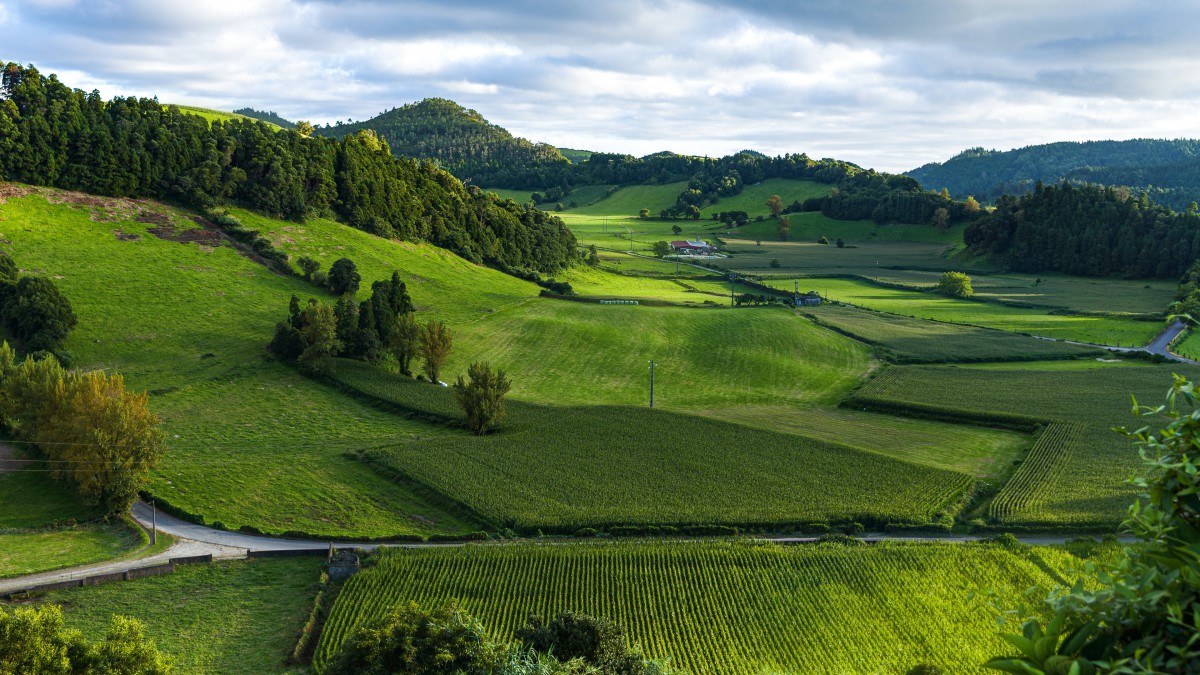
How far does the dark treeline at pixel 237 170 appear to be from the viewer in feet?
336

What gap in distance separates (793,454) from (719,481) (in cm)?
821

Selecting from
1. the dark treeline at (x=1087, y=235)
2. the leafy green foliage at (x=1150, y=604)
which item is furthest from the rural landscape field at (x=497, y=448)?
the dark treeline at (x=1087, y=235)

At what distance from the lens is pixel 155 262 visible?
96.5m

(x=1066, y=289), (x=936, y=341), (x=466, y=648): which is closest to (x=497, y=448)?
(x=466, y=648)

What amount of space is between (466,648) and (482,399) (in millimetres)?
39028


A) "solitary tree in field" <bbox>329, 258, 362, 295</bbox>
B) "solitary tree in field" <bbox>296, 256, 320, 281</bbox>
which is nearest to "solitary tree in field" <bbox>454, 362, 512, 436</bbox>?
"solitary tree in field" <bbox>329, 258, 362, 295</bbox>

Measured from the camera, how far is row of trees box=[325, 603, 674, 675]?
2773 centimetres

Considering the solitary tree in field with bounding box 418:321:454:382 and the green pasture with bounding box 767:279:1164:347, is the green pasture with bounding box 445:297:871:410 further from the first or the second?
the green pasture with bounding box 767:279:1164:347

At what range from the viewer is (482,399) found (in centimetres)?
6656

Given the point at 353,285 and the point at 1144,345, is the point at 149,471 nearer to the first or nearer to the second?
the point at 353,285

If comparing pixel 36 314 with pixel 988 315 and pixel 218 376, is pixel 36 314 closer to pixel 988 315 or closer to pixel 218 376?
pixel 218 376

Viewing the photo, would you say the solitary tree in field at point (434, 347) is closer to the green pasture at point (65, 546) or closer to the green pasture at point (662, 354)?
the green pasture at point (662, 354)

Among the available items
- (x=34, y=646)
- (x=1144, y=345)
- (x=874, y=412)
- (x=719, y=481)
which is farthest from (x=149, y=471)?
(x=1144, y=345)

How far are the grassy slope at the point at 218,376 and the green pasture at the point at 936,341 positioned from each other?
49.2 meters
